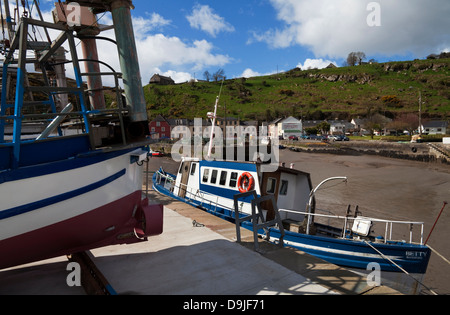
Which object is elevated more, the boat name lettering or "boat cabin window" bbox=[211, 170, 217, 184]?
"boat cabin window" bbox=[211, 170, 217, 184]

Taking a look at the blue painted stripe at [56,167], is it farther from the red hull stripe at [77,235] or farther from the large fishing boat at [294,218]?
the large fishing boat at [294,218]

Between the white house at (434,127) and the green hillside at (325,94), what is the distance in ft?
49.6

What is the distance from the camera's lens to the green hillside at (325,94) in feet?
317

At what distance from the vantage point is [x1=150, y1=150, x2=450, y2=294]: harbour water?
40.7 feet

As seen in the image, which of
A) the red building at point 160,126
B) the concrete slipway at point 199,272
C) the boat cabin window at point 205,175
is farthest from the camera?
the red building at point 160,126

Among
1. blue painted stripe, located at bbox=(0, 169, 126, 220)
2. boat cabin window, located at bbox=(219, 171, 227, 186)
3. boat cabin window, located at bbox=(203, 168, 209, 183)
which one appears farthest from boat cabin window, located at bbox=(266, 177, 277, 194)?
blue painted stripe, located at bbox=(0, 169, 126, 220)

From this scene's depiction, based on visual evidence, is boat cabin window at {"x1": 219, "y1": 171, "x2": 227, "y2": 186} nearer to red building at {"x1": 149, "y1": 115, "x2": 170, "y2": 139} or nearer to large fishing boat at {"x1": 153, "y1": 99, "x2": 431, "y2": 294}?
large fishing boat at {"x1": 153, "y1": 99, "x2": 431, "y2": 294}

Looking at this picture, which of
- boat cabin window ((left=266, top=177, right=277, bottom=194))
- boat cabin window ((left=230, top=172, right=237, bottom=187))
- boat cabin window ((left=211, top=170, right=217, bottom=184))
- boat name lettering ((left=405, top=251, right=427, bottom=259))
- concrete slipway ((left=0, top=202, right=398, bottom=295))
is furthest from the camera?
boat cabin window ((left=211, top=170, right=217, bottom=184))

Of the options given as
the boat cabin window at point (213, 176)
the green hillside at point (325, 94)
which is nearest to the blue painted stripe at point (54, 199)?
the boat cabin window at point (213, 176)

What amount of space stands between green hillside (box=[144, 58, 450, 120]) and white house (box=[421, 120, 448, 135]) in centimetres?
1511

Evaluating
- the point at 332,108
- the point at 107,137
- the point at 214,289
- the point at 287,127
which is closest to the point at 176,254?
the point at 214,289
